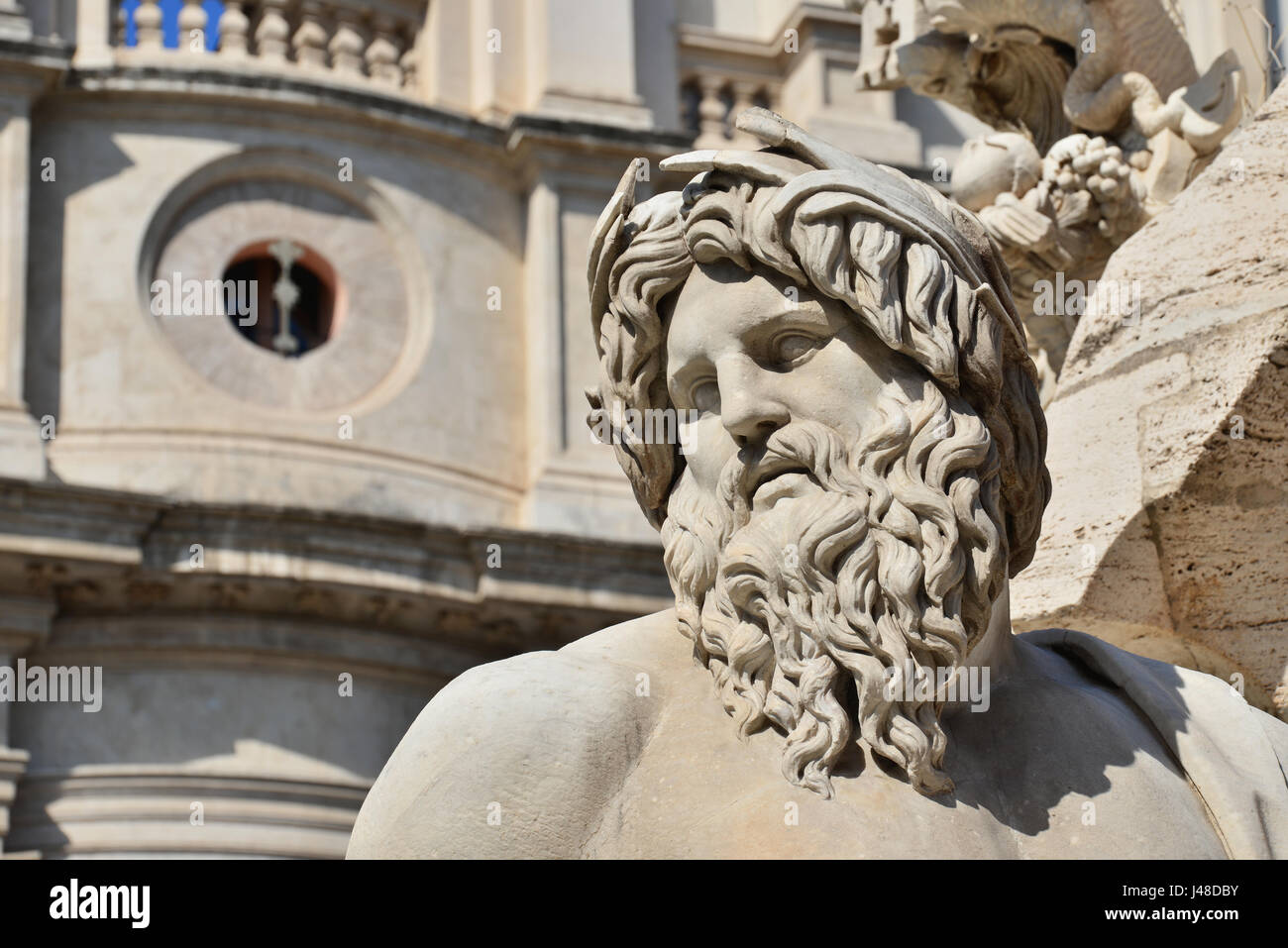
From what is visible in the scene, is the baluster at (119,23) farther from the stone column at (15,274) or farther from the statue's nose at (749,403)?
the statue's nose at (749,403)

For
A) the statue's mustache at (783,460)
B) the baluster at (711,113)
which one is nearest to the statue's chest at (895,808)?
the statue's mustache at (783,460)

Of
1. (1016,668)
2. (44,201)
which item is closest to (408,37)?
(44,201)

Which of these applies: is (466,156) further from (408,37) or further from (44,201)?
(44,201)

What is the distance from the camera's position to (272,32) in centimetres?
1552

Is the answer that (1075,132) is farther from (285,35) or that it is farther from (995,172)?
(285,35)

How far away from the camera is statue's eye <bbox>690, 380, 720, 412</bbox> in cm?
249

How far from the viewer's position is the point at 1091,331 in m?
3.62

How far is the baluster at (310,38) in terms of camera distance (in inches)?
615

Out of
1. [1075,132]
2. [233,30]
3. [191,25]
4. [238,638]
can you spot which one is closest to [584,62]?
[233,30]

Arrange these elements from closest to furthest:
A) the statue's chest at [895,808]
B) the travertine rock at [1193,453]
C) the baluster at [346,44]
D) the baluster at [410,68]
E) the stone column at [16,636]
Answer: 1. the statue's chest at [895,808]
2. the travertine rock at [1193,453]
3. the stone column at [16,636]
4. the baluster at [346,44]
5. the baluster at [410,68]

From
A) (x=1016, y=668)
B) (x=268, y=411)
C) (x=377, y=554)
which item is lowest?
(x=1016, y=668)

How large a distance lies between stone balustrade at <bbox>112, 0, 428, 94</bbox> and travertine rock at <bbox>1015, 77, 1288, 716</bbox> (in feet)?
40.9

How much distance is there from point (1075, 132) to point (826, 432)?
100 inches
